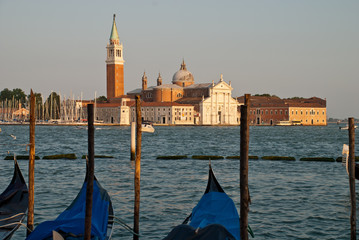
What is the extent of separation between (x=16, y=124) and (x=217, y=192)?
270 ft

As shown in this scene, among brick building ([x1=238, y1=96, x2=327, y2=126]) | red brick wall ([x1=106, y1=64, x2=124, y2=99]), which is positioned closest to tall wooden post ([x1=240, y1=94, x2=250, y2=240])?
red brick wall ([x1=106, y1=64, x2=124, y2=99])

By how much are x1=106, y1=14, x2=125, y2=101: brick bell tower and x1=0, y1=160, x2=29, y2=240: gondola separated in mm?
75613

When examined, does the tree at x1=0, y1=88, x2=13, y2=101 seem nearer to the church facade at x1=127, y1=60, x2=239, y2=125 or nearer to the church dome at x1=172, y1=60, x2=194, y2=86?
the church facade at x1=127, y1=60, x2=239, y2=125

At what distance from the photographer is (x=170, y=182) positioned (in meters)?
15.1

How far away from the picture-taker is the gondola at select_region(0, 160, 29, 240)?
8.09 m

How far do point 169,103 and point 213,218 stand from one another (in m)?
73.9

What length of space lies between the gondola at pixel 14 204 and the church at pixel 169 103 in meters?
71.8

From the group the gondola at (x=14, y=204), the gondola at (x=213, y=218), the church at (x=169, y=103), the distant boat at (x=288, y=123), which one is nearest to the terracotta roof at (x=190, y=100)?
the church at (x=169, y=103)

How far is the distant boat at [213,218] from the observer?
248 inches

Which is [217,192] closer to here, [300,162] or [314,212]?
[314,212]

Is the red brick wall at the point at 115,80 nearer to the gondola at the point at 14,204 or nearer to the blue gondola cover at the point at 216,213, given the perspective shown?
the gondola at the point at 14,204

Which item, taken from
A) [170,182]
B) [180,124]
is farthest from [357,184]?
[180,124]

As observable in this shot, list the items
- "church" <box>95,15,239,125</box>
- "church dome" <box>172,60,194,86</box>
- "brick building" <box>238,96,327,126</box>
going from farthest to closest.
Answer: "church dome" <box>172,60,194,86</box>, "brick building" <box>238,96,327,126</box>, "church" <box>95,15,239,125</box>

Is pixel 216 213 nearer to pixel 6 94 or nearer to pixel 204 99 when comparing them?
pixel 204 99
